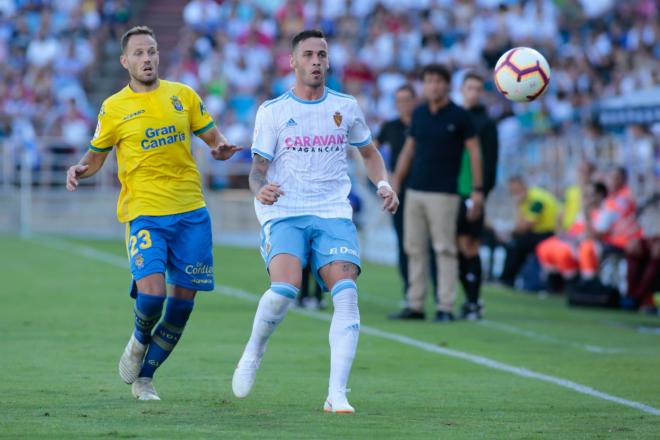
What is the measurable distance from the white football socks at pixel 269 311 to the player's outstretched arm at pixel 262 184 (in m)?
0.51

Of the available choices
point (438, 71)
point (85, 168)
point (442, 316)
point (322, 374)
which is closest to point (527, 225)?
point (442, 316)

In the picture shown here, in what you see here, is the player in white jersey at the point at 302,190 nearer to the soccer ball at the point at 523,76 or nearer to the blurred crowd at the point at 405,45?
the soccer ball at the point at 523,76

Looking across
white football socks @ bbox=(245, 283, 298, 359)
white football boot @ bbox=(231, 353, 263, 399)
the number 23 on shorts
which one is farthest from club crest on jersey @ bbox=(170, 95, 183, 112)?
white football boot @ bbox=(231, 353, 263, 399)

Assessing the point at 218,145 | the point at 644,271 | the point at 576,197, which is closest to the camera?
the point at 218,145

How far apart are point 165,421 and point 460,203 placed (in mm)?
6997

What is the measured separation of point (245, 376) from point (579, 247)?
9668 mm

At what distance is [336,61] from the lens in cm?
3094

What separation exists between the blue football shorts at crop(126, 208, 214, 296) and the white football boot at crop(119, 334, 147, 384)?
1.09 feet

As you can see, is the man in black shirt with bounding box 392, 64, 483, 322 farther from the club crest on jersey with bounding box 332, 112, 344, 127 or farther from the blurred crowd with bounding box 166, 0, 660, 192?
the blurred crowd with bounding box 166, 0, 660, 192

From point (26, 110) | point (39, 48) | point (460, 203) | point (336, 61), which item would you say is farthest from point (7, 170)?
point (460, 203)

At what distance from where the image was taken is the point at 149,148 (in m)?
8.34

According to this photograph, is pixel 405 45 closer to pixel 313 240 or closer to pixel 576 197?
pixel 576 197

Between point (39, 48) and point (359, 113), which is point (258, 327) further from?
point (39, 48)

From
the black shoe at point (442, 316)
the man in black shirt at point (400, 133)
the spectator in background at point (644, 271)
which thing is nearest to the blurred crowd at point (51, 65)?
the man in black shirt at point (400, 133)
